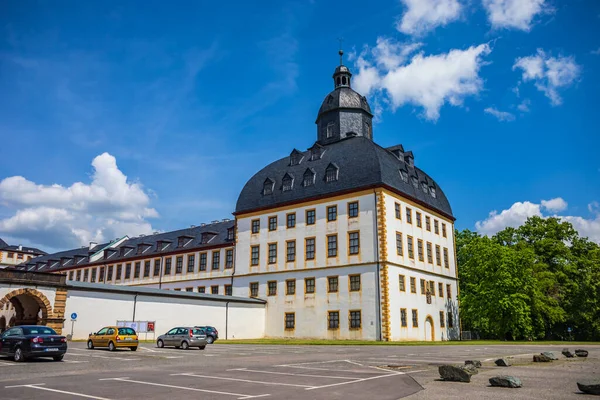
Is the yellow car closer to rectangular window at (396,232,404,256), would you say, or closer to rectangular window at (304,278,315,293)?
rectangular window at (304,278,315,293)

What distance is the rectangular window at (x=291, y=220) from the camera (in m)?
48.0

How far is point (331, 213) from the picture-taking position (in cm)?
4547

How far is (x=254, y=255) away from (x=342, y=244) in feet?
34.4

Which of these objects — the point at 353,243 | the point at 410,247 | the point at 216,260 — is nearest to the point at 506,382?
the point at 353,243

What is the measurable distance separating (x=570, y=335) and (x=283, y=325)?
30.5m

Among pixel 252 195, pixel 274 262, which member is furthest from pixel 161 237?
pixel 274 262

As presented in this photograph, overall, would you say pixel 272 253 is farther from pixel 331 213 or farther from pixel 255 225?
pixel 331 213

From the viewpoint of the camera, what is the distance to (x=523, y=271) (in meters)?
45.6

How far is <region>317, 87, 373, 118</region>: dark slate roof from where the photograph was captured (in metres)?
53.4

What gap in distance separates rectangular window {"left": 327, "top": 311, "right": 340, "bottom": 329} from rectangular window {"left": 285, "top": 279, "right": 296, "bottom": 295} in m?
4.54

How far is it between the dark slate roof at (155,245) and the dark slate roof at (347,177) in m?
7.25

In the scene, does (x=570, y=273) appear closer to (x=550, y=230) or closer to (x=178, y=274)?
(x=550, y=230)

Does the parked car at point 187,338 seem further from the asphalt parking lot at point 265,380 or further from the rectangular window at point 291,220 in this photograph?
the rectangular window at point 291,220

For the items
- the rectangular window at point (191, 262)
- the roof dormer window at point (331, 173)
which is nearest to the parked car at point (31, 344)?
the roof dormer window at point (331, 173)
